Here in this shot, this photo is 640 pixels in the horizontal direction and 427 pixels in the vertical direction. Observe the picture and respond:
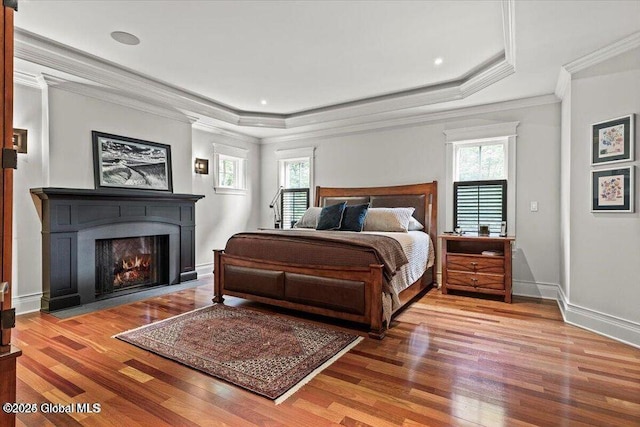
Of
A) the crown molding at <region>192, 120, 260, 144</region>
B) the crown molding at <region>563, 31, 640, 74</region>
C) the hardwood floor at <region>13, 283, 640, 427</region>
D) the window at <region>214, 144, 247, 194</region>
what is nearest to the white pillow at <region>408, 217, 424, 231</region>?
the hardwood floor at <region>13, 283, 640, 427</region>

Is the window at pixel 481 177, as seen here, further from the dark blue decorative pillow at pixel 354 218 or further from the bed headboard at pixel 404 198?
the dark blue decorative pillow at pixel 354 218

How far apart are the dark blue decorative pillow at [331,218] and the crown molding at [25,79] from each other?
11.5 feet

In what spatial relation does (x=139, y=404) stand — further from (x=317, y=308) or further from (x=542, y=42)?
(x=542, y=42)

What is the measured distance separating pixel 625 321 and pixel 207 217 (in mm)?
5257

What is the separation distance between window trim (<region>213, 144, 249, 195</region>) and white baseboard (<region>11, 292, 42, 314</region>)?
9.10ft

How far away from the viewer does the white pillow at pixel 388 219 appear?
4410 mm

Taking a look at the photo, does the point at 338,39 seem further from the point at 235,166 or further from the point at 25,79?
the point at 235,166

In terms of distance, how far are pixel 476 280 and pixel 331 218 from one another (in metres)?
1.95

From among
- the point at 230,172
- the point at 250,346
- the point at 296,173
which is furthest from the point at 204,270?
the point at 250,346

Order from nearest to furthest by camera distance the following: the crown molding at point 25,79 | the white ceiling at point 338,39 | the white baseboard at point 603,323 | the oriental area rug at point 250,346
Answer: the oriental area rug at point 250,346 < the white ceiling at point 338,39 < the white baseboard at point 603,323 < the crown molding at point 25,79

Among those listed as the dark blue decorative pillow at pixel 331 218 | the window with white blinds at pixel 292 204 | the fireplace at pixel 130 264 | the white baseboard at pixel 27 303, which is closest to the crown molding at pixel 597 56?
the dark blue decorative pillow at pixel 331 218

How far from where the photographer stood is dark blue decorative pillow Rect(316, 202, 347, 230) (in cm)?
449

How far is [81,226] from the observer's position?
147 inches

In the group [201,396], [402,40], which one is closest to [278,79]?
[402,40]
